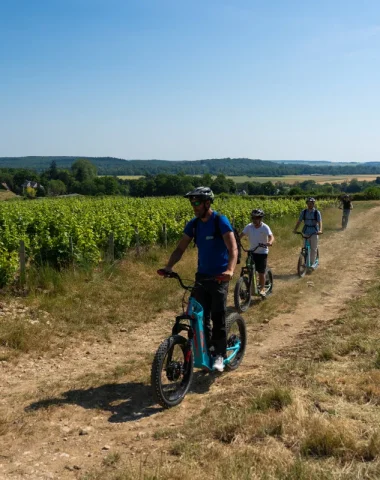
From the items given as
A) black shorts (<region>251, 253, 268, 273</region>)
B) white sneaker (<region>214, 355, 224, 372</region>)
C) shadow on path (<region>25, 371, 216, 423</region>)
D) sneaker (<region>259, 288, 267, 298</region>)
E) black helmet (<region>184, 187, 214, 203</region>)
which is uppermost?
black helmet (<region>184, 187, 214, 203</region>)

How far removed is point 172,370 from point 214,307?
840mm

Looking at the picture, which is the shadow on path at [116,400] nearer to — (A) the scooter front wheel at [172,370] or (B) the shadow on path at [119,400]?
(B) the shadow on path at [119,400]

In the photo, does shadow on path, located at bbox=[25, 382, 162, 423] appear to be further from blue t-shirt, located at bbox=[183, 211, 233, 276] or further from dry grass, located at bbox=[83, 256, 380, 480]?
blue t-shirt, located at bbox=[183, 211, 233, 276]

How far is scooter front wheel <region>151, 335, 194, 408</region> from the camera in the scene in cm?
434

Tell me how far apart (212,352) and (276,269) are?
800 centimetres

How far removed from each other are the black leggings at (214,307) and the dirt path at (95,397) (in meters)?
0.50

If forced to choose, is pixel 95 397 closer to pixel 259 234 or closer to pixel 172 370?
pixel 172 370

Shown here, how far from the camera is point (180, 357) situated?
480 centimetres

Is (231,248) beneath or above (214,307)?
above

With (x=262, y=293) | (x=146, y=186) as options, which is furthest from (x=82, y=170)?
(x=262, y=293)

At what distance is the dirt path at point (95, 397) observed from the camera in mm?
3684

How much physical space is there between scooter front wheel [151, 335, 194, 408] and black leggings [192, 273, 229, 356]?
0.44m

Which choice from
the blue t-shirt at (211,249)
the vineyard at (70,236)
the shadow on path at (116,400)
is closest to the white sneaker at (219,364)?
the shadow on path at (116,400)

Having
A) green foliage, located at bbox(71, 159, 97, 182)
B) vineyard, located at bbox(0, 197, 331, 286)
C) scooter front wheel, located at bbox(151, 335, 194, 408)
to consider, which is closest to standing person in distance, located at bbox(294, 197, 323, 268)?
vineyard, located at bbox(0, 197, 331, 286)
